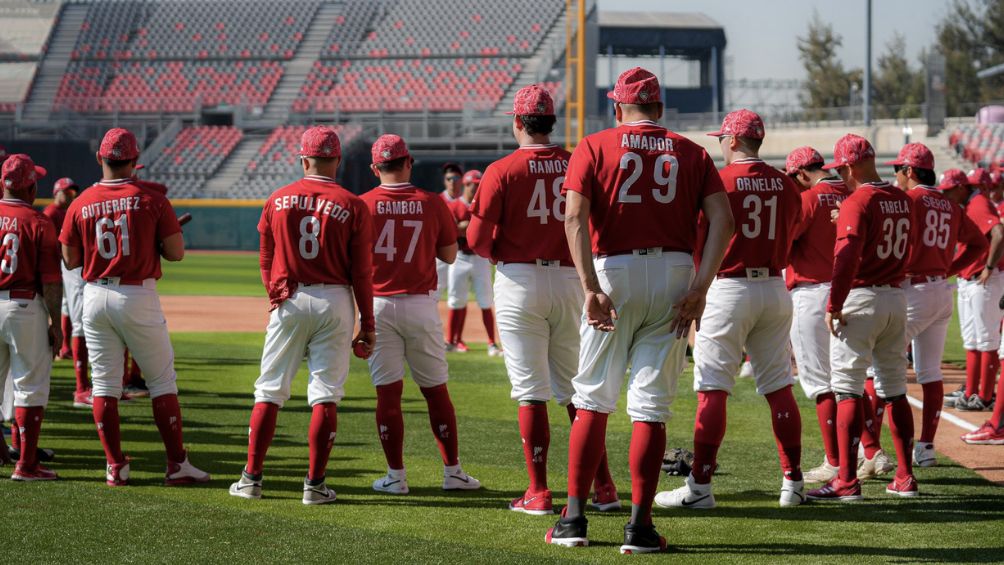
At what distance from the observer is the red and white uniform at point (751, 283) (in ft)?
20.4

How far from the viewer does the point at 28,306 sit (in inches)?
283

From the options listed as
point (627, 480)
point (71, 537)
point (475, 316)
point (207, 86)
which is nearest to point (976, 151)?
point (475, 316)

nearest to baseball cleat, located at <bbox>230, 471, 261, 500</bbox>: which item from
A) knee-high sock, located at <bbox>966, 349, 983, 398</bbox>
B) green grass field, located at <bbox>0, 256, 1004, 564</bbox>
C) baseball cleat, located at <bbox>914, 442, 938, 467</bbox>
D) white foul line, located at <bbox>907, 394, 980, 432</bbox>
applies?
green grass field, located at <bbox>0, 256, 1004, 564</bbox>

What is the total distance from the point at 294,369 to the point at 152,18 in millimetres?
45203

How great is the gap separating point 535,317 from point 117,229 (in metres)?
2.44

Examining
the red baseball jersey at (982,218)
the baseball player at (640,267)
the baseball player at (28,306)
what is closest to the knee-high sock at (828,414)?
the baseball player at (640,267)

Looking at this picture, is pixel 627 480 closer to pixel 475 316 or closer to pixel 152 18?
pixel 475 316

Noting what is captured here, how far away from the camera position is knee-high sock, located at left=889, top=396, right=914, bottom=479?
6.87m

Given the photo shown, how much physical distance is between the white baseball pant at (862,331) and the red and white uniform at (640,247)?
5.77 feet

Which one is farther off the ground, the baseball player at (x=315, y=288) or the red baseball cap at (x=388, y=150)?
the red baseball cap at (x=388, y=150)

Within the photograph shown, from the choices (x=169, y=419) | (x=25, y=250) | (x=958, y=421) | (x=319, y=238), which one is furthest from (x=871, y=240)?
(x=25, y=250)

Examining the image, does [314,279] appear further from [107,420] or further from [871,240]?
[871,240]

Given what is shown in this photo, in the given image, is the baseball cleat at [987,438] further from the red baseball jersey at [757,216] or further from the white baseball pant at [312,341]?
the white baseball pant at [312,341]

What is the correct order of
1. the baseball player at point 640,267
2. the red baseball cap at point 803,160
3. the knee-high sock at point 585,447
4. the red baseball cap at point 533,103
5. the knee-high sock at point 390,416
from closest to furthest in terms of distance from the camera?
the baseball player at point 640,267 < the knee-high sock at point 585,447 < the red baseball cap at point 533,103 < the knee-high sock at point 390,416 < the red baseball cap at point 803,160
